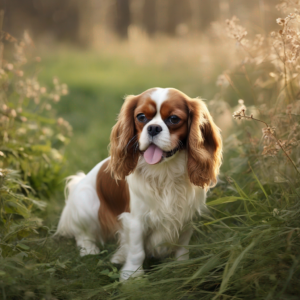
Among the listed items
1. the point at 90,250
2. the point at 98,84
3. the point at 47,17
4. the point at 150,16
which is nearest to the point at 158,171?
the point at 90,250

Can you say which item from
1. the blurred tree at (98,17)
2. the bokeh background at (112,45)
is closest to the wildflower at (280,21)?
the bokeh background at (112,45)

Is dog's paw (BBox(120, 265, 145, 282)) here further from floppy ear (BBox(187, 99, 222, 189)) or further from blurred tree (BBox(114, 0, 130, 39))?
blurred tree (BBox(114, 0, 130, 39))

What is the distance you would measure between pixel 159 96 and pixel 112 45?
22.2 feet

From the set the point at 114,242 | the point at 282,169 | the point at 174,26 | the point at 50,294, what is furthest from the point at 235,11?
the point at 50,294

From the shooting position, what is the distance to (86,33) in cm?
912

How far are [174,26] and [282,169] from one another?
684 centimetres

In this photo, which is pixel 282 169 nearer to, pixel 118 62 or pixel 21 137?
pixel 21 137

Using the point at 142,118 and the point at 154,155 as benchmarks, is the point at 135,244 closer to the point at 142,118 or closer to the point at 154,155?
the point at 154,155

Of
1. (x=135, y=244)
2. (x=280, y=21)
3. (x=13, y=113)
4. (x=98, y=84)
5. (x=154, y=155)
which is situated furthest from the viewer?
(x=98, y=84)

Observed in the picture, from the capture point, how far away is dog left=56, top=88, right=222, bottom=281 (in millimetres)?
2293

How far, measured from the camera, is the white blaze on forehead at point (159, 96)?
2285 millimetres

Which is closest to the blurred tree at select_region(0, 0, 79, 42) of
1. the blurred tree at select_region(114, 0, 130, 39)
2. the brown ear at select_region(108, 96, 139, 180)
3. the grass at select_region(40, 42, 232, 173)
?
the grass at select_region(40, 42, 232, 173)

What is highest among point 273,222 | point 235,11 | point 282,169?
point 235,11

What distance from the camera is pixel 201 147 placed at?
238 centimetres
